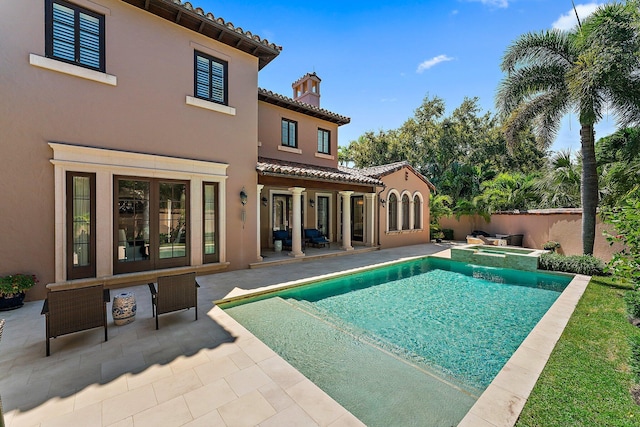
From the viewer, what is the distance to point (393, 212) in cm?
1969

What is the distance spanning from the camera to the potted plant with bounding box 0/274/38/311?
6.81m

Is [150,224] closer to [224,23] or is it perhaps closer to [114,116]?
[114,116]

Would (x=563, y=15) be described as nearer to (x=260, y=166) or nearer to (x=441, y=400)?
(x=260, y=166)

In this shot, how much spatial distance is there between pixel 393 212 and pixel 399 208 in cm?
53

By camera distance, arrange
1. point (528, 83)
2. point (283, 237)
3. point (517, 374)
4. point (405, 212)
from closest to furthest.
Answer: point (517, 374), point (528, 83), point (283, 237), point (405, 212)

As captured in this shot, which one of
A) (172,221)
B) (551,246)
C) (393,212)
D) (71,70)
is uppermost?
(71,70)

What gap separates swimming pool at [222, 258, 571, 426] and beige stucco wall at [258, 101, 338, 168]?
8.14m

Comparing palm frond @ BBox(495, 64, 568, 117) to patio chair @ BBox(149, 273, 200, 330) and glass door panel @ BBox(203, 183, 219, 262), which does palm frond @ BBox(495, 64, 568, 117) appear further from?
patio chair @ BBox(149, 273, 200, 330)

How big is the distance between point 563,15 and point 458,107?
67.8 ft

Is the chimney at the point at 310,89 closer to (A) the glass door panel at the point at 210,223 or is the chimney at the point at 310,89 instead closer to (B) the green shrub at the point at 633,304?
(A) the glass door panel at the point at 210,223

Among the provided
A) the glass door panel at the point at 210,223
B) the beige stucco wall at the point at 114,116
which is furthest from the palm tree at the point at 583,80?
the glass door panel at the point at 210,223

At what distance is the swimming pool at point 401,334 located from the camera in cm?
404

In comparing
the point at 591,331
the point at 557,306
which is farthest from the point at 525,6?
the point at 591,331

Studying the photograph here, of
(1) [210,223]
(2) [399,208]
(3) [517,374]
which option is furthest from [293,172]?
(3) [517,374]
